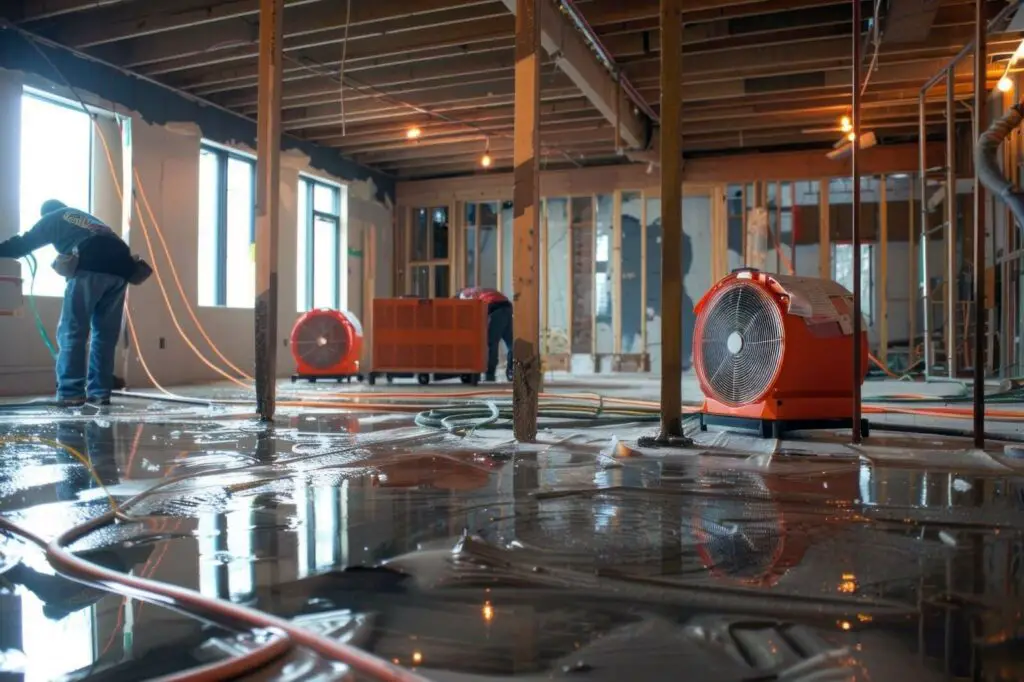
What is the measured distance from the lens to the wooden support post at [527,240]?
3.71 meters

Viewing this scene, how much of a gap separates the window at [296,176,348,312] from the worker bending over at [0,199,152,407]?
4.82 meters

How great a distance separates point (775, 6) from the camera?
21.8ft

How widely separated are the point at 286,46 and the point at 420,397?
386cm

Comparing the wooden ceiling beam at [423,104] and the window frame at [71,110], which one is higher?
the wooden ceiling beam at [423,104]

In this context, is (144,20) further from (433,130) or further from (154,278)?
(433,130)

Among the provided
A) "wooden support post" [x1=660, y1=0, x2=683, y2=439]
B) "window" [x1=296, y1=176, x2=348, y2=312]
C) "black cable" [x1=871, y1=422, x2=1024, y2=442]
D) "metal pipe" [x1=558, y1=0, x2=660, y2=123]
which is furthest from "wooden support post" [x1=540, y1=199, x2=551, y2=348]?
"wooden support post" [x1=660, y1=0, x2=683, y2=439]

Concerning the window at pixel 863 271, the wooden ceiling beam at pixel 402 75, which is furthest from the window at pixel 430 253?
the window at pixel 863 271

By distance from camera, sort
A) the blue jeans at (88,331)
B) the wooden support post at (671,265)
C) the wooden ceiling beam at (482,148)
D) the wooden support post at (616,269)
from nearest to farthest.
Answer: the wooden support post at (671,265)
the blue jeans at (88,331)
the wooden ceiling beam at (482,148)
the wooden support post at (616,269)

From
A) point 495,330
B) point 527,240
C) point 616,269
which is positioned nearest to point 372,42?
point 495,330

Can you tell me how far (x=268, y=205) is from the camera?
4.55 meters

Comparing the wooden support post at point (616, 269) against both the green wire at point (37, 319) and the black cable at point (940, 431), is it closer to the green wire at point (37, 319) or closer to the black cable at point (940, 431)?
the green wire at point (37, 319)

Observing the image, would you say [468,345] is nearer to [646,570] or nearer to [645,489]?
[645,489]

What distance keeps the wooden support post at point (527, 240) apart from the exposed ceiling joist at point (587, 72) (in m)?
1.68

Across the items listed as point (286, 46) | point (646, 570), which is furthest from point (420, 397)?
point (646, 570)
